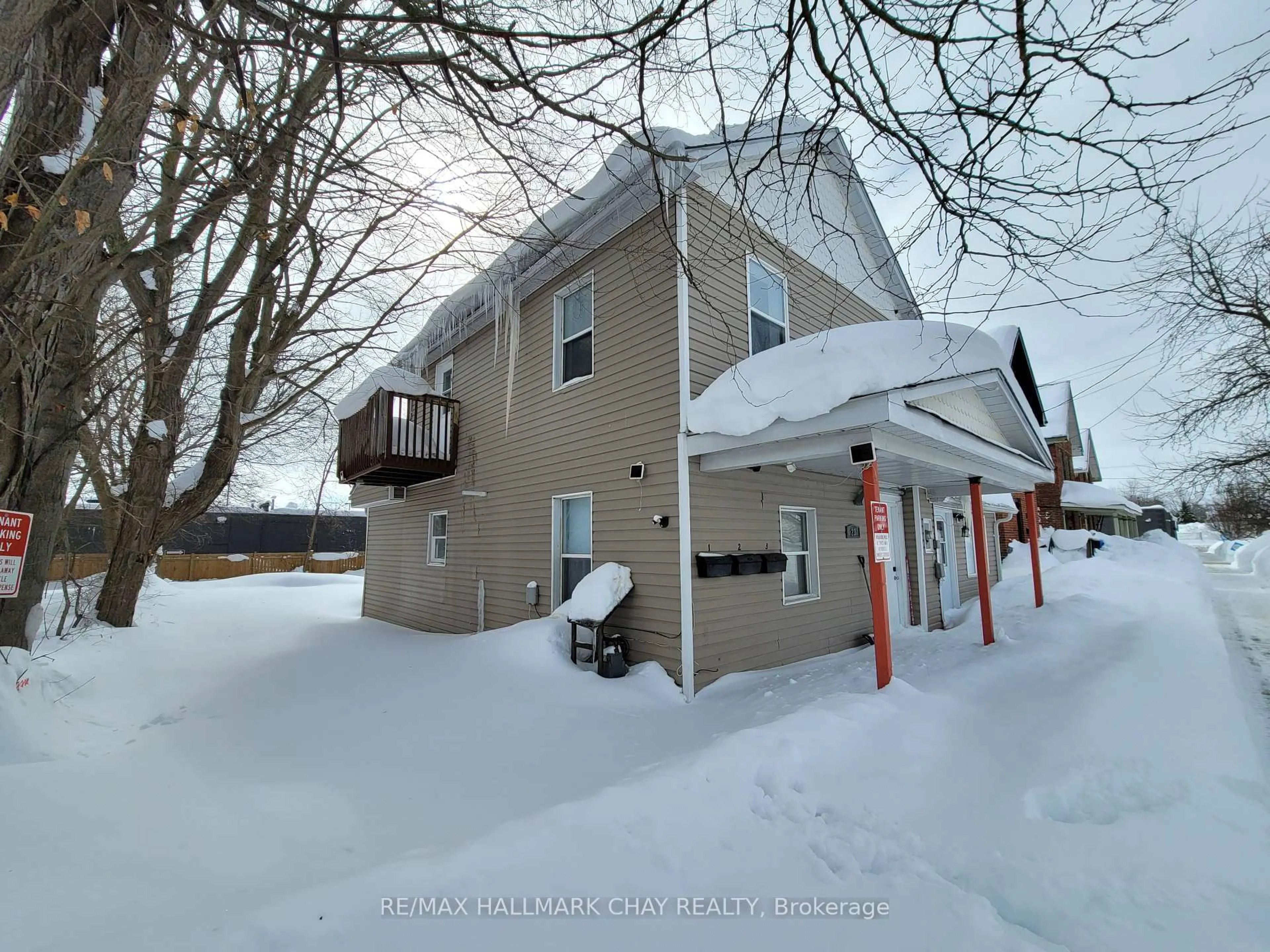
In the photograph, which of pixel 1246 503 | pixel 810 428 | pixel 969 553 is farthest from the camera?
pixel 1246 503

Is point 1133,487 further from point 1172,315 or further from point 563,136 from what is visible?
point 563,136

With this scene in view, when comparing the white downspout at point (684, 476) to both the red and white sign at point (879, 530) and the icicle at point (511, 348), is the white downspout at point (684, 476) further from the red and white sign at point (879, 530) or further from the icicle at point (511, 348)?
the icicle at point (511, 348)

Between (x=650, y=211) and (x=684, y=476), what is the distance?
2.73m

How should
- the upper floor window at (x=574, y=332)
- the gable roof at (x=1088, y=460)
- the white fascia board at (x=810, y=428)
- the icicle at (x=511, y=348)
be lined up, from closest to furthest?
1. the white fascia board at (x=810, y=428)
2. the upper floor window at (x=574, y=332)
3. the icicle at (x=511, y=348)
4. the gable roof at (x=1088, y=460)

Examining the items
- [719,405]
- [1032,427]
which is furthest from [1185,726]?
[1032,427]

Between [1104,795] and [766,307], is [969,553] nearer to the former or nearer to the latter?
[766,307]

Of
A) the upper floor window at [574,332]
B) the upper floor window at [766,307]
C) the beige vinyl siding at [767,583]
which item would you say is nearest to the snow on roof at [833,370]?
the beige vinyl siding at [767,583]

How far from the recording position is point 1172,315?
943 centimetres

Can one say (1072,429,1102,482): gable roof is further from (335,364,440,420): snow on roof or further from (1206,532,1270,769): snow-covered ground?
(335,364,440,420): snow on roof

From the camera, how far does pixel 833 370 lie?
14.8 ft

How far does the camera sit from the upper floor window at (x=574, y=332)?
6812mm

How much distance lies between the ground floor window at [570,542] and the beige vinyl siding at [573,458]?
0.34 ft

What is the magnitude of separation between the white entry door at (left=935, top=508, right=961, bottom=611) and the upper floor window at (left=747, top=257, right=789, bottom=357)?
516 centimetres

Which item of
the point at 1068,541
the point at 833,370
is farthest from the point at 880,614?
the point at 1068,541
